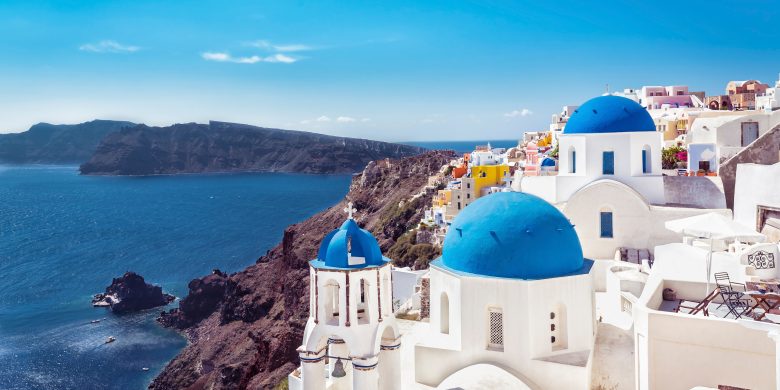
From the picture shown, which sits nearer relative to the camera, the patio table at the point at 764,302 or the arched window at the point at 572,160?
the patio table at the point at 764,302

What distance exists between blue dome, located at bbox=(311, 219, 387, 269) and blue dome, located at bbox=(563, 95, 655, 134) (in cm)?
952

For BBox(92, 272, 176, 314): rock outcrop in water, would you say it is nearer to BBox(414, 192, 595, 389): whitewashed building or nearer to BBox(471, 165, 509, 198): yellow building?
BBox(471, 165, 509, 198): yellow building

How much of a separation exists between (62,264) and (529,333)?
69343 millimetres

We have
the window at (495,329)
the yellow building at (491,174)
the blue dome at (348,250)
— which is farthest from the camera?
the yellow building at (491,174)

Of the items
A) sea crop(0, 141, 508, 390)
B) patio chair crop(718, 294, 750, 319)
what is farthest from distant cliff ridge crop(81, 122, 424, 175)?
patio chair crop(718, 294, 750, 319)

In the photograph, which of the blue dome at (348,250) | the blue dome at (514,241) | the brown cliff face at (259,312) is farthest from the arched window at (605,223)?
the brown cliff face at (259,312)

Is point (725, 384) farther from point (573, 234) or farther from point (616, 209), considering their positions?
point (616, 209)

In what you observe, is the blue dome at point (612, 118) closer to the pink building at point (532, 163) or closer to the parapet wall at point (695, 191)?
the parapet wall at point (695, 191)

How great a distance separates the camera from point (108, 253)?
71.2m

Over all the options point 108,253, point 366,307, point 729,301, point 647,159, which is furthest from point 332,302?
point 108,253

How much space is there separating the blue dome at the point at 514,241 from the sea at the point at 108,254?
33408mm

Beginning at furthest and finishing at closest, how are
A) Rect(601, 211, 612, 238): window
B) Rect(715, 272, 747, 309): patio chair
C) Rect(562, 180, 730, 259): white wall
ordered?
Rect(601, 211, 612, 238): window → Rect(562, 180, 730, 259): white wall → Rect(715, 272, 747, 309): patio chair

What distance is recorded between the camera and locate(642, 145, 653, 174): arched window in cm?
1728

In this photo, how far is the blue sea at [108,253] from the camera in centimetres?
4006
